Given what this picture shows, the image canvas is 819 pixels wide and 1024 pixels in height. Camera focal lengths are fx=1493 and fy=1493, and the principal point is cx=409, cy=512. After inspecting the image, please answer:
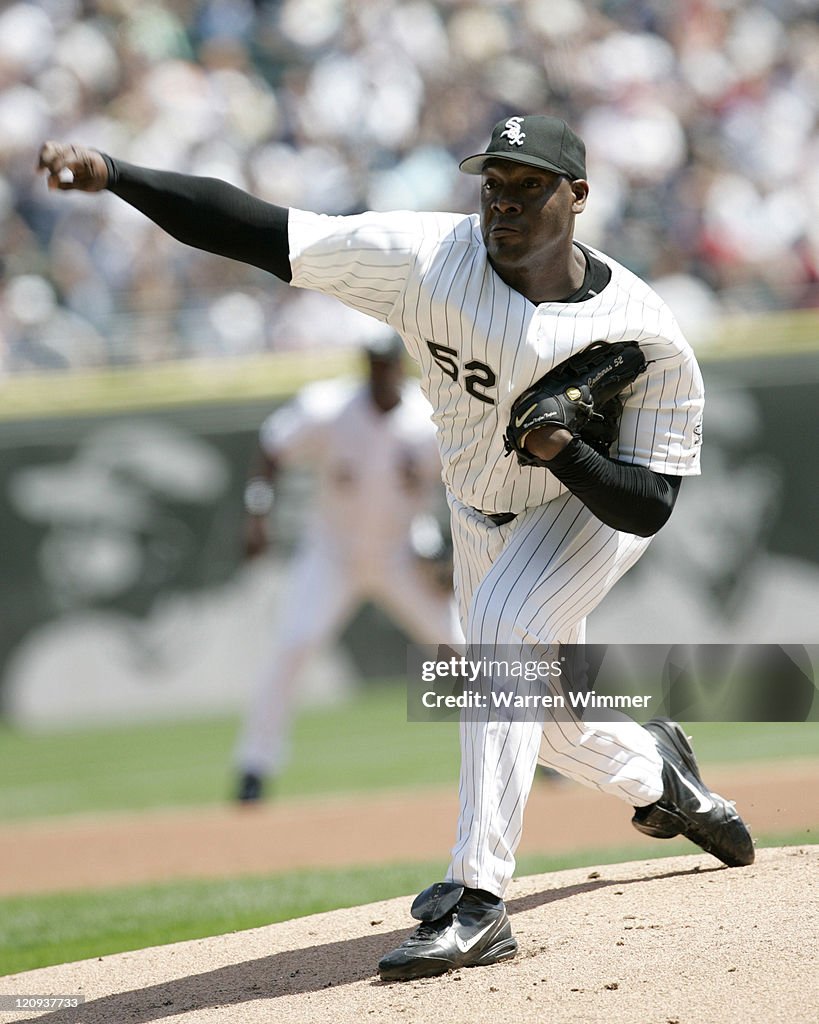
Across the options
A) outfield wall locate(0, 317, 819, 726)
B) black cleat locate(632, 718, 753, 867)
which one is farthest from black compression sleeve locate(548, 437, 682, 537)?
outfield wall locate(0, 317, 819, 726)

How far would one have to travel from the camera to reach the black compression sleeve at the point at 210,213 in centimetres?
344

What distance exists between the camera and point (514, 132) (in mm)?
3523

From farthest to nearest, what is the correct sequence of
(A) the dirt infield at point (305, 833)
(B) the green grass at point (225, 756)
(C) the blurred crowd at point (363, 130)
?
(C) the blurred crowd at point (363, 130), (B) the green grass at point (225, 756), (A) the dirt infield at point (305, 833)

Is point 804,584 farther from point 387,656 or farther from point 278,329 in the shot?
point 278,329

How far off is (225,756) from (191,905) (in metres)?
4.31

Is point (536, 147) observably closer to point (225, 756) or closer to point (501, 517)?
point (501, 517)

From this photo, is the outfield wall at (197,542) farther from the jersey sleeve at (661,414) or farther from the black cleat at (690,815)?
the jersey sleeve at (661,414)

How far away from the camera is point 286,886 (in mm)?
5879

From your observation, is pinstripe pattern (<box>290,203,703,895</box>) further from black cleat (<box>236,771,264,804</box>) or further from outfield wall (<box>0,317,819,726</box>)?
outfield wall (<box>0,317,819,726</box>)

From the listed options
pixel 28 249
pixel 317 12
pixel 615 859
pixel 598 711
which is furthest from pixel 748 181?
pixel 598 711

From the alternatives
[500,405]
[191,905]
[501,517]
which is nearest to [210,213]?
[500,405]

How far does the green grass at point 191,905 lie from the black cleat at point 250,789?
161 centimetres

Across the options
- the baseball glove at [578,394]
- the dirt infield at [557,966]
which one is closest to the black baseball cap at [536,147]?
the baseball glove at [578,394]

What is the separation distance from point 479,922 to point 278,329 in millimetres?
8622
